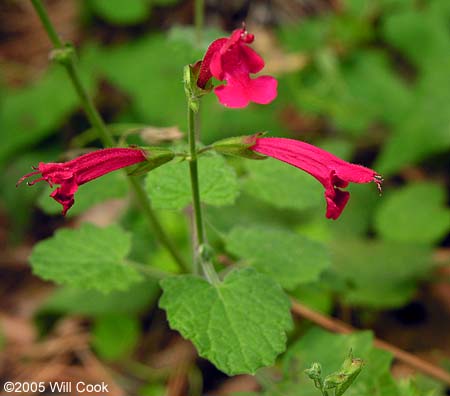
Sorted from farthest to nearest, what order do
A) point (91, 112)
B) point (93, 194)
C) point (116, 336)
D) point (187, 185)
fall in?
point (116, 336) < point (93, 194) < point (91, 112) < point (187, 185)

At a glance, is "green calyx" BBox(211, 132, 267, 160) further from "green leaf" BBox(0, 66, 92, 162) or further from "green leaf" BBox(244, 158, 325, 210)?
"green leaf" BBox(0, 66, 92, 162)

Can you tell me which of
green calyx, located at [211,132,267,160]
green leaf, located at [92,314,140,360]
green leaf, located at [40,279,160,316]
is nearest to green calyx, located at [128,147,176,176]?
green calyx, located at [211,132,267,160]

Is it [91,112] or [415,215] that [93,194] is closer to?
[91,112]

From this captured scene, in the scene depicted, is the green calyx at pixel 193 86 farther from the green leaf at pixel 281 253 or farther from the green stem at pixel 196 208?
the green leaf at pixel 281 253

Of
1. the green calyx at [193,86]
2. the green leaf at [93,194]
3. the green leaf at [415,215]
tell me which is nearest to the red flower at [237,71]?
the green calyx at [193,86]

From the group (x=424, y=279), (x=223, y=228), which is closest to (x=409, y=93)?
(x=424, y=279)

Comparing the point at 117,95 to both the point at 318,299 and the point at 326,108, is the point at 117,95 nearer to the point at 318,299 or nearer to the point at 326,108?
the point at 326,108

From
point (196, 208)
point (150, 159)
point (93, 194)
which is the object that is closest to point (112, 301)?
point (93, 194)
